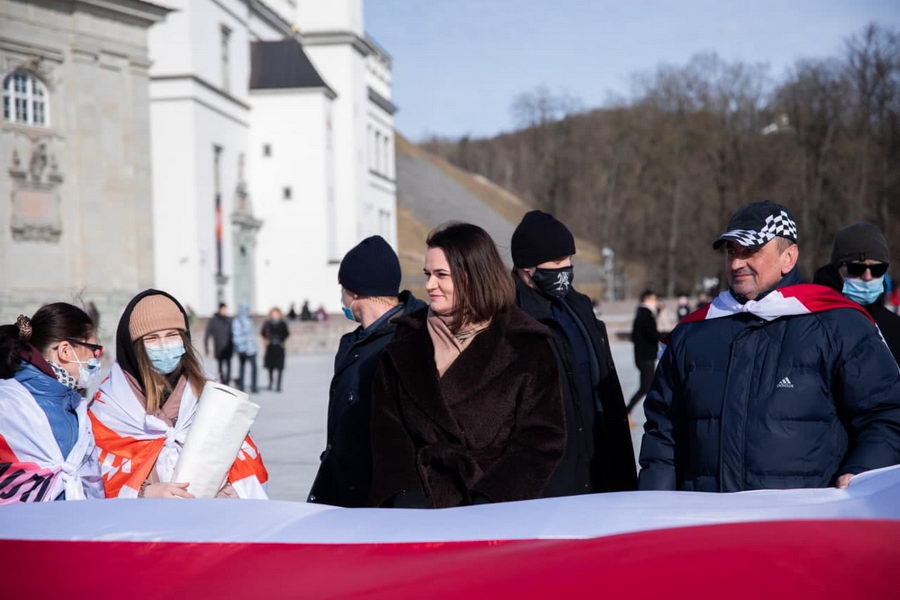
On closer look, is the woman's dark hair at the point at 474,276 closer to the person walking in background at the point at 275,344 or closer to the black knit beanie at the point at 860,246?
the black knit beanie at the point at 860,246

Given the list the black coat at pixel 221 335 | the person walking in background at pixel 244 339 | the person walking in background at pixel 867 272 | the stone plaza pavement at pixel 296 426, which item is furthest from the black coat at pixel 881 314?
the black coat at pixel 221 335

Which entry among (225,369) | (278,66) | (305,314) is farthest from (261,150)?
(225,369)

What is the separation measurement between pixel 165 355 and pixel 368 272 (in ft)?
3.13

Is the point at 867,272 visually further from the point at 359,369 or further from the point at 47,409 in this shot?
the point at 47,409

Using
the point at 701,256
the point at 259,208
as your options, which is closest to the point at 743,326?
the point at 259,208

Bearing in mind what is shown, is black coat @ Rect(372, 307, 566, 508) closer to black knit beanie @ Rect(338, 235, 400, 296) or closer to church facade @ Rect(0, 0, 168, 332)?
black knit beanie @ Rect(338, 235, 400, 296)

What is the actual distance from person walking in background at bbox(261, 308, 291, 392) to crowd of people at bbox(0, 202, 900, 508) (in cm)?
1868

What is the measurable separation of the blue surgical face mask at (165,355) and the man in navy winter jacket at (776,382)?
2.03 meters

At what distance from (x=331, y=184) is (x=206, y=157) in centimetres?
1596

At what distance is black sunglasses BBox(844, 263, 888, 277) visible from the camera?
5895 millimetres

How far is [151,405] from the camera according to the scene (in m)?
4.77

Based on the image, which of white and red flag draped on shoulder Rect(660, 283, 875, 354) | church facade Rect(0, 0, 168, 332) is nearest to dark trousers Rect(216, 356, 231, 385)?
church facade Rect(0, 0, 168, 332)

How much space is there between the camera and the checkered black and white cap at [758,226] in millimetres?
4125

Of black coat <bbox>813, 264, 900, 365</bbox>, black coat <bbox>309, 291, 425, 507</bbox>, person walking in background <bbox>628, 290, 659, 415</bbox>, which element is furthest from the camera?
person walking in background <bbox>628, 290, 659, 415</bbox>
